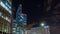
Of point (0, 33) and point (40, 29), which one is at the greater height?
point (40, 29)

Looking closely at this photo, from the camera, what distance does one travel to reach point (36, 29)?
4250 centimetres

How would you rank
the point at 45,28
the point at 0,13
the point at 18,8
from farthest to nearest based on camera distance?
the point at 45,28 < the point at 18,8 < the point at 0,13

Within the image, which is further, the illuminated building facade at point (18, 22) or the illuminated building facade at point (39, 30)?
the illuminated building facade at point (39, 30)

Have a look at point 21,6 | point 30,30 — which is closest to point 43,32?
point 30,30

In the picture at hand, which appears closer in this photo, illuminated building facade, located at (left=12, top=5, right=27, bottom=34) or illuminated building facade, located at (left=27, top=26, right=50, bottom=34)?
illuminated building facade, located at (left=12, top=5, right=27, bottom=34)

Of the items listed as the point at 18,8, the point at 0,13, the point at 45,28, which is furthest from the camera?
the point at 45,28

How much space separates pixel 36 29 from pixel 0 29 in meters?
26.3

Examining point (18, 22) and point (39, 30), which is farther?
A: point (39, 30)

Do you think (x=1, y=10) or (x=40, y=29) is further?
(x=40, y=29)

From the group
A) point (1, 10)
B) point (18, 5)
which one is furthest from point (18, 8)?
point (1, 10)

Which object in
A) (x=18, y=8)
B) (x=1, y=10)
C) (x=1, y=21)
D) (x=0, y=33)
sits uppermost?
(x=18, y=8)

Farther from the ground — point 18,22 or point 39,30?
point 18,22

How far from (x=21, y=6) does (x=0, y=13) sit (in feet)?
50.7

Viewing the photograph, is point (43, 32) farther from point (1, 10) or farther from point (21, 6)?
point (1, 10)
